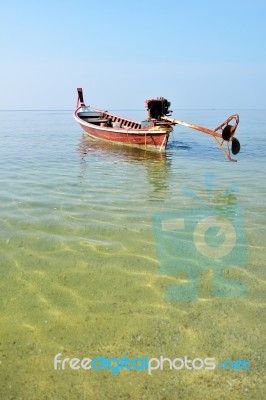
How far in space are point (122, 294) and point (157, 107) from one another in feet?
58.1

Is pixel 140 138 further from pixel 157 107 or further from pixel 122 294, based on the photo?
pixel 122 294

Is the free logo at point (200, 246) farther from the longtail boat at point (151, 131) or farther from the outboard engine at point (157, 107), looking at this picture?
the outboard engine at point (157, 107)

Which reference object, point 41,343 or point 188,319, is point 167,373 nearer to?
point 188,319

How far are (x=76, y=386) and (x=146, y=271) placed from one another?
7.11ft

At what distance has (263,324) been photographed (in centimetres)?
366

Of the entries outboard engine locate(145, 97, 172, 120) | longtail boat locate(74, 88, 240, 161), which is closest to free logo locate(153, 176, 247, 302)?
longtail boat locate(74, 88, 240, 161)

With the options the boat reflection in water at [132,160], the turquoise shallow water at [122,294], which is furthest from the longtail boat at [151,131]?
the turquoise shallow water at [122,294]

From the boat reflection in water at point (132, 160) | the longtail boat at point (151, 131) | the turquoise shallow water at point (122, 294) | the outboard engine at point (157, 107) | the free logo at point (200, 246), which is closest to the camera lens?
the turquoise shallow water at point (122, 294)

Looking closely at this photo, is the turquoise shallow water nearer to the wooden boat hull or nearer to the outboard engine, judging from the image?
the wooden boat hull

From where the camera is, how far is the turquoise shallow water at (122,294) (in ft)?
9.66

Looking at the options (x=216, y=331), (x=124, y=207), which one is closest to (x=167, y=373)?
(x=216, y=331)

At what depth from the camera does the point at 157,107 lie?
20.4 meters

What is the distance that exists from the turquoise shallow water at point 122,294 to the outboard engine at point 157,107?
40.6 feet

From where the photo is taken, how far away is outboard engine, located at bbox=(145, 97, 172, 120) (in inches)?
796
